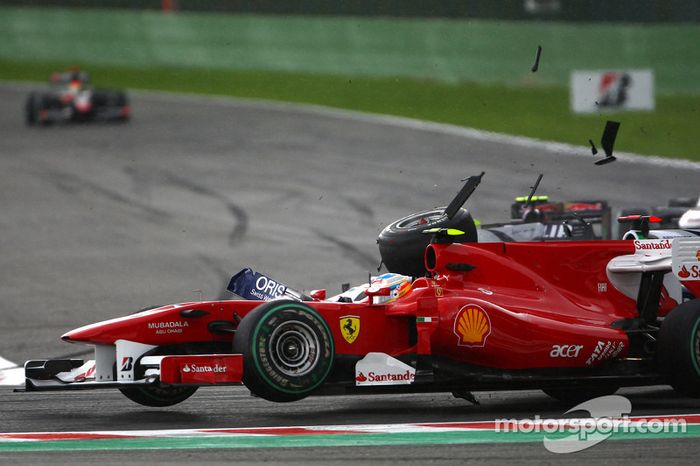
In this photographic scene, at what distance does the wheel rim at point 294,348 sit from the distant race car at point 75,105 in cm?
2324

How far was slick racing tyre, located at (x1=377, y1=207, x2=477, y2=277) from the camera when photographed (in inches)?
339

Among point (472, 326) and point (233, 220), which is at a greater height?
point (472, 326)

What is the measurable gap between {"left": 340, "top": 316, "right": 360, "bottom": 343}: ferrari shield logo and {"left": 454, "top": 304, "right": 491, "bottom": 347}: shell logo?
620 millimetres

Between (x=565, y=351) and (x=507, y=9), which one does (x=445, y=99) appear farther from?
(x=565, y=351)

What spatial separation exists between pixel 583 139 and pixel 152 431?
58.8ft

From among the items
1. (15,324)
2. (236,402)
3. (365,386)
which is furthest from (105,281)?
(365,386)

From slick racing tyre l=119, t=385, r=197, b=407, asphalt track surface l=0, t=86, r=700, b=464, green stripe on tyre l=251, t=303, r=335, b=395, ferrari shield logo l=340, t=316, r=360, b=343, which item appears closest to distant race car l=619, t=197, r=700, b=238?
asphalt track surface l=0, t=86, r=700, b=464

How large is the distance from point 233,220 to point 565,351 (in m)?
11.6

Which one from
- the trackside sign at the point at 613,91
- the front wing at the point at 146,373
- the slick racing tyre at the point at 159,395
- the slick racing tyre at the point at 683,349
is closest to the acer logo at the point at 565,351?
the slick racing tyre at the point at 683,349

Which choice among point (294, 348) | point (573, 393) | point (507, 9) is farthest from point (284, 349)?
point (507, 9)

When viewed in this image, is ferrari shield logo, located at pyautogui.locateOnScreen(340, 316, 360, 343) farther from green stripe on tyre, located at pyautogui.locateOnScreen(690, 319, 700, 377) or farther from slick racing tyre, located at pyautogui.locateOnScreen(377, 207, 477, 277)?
green stripe on tyre, located at pyautogui.locateOnScreen(690, 319, 700, 377)

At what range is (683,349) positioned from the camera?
795 centimetres

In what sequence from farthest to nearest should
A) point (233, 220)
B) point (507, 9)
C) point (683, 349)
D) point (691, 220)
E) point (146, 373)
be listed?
1. point (507, 9)
2. point (233, 220)
3. point (691, 220)
4. point (683, 349)
5. point (146, 373)

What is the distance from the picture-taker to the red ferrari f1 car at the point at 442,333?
753 centimetres
